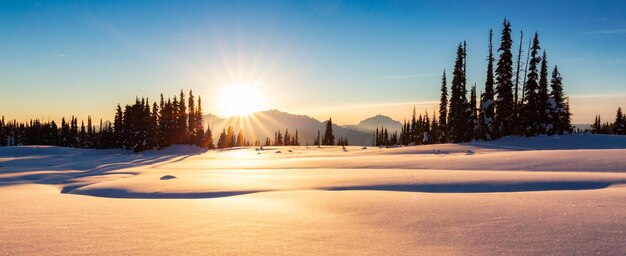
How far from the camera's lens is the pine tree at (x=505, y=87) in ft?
147

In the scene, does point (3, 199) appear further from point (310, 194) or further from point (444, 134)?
point (444, 134)

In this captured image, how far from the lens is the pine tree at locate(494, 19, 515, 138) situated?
147 feet

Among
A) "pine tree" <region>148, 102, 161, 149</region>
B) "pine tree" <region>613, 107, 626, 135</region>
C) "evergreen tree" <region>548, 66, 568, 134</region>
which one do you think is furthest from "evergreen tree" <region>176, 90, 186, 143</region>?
"pine tree" <region>613, 107, 626, 135</region>

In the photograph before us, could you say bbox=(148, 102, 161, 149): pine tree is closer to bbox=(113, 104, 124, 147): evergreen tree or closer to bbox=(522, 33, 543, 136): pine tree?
bbox=(113, 104, 124, 147): evergreen tree

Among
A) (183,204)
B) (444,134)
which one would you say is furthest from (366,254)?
(444,134)

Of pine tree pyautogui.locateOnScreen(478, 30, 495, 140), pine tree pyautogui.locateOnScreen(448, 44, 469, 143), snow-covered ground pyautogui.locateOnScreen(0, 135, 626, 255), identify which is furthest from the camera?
pine tree pyautogui.locateOnScreen(448, 44, 469, 143)

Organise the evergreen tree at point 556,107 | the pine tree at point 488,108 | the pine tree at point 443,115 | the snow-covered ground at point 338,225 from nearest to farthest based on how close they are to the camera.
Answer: the snow-covered ground at point 338,225 → the evergreen tree at point 556,107 → the pine tree at point 488,108 → the pine tree at point 443,115

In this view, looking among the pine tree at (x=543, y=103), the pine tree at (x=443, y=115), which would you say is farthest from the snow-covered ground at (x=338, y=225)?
the pine tree at (x=443, y=115)

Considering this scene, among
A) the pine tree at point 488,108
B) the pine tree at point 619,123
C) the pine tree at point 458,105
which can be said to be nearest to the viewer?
the pine tree at point 488,108

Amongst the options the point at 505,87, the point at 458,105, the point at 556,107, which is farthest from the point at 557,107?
the point at 458,105

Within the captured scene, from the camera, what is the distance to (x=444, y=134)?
199ft

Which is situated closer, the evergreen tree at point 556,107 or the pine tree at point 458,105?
the evergreen tree at point 556,107

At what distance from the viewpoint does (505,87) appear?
147ft

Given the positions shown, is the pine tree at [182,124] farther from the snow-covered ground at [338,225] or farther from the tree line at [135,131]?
the snow-covered ground at [338,225]
